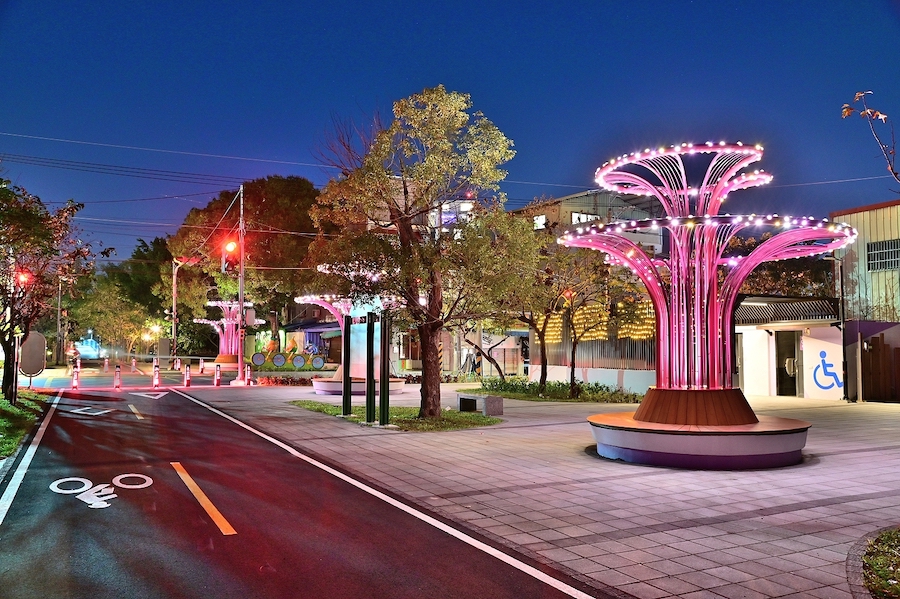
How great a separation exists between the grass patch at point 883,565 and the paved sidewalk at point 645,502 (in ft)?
0.64

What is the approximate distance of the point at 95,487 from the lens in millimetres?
9391

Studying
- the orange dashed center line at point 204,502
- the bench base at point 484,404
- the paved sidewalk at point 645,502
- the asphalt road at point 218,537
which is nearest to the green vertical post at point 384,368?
the paved sidewalk at point 645,502

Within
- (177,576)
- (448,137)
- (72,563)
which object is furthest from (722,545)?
(448,137)

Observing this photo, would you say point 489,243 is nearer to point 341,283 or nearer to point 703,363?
point 341,283

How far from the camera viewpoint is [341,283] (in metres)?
17.6

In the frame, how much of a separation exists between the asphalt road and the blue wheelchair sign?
801 inches

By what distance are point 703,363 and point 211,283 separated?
44.7m

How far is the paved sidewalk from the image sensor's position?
239 inches

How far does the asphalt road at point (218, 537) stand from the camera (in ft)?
18.6

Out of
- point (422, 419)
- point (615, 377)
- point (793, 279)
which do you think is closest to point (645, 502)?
point (422, 419)

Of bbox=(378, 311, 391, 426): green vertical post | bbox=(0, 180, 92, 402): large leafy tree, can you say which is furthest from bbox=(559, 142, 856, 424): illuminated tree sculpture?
bbox=(0, 180, 92, 402): large leafy tree

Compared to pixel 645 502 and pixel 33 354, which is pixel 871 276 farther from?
pixel 33 354

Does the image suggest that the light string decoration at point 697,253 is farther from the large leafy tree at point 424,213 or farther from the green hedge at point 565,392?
the green hedge at point 565,392

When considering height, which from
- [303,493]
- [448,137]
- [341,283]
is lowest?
[303,493]
